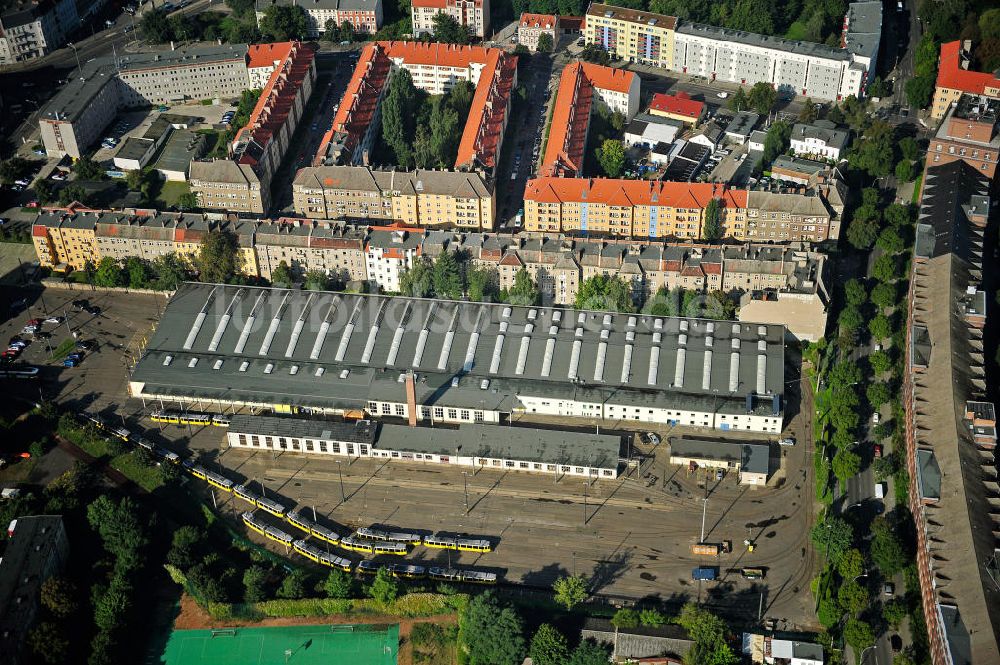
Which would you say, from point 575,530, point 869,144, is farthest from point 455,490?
point 869,144

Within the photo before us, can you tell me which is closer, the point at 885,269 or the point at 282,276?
the point at 885,269

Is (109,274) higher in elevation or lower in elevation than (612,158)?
lower

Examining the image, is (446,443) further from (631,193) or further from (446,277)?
(631,193)

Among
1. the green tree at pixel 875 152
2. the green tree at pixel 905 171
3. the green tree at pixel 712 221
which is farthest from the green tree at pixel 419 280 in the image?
the green tree at pixel 905 171

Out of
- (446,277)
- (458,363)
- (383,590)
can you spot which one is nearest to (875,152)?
(446,277)

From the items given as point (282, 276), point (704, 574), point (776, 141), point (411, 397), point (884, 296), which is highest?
point (776, 141)

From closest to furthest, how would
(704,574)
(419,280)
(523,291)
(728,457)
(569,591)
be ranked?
(569,591) → (704,574) → (728,457) → (523,291) → (419,280)

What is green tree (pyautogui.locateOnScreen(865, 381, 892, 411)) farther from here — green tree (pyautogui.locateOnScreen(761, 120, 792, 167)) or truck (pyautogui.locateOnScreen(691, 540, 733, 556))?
green tree (pyautogui.locateOnScreen(761, 120, 792, 167))
